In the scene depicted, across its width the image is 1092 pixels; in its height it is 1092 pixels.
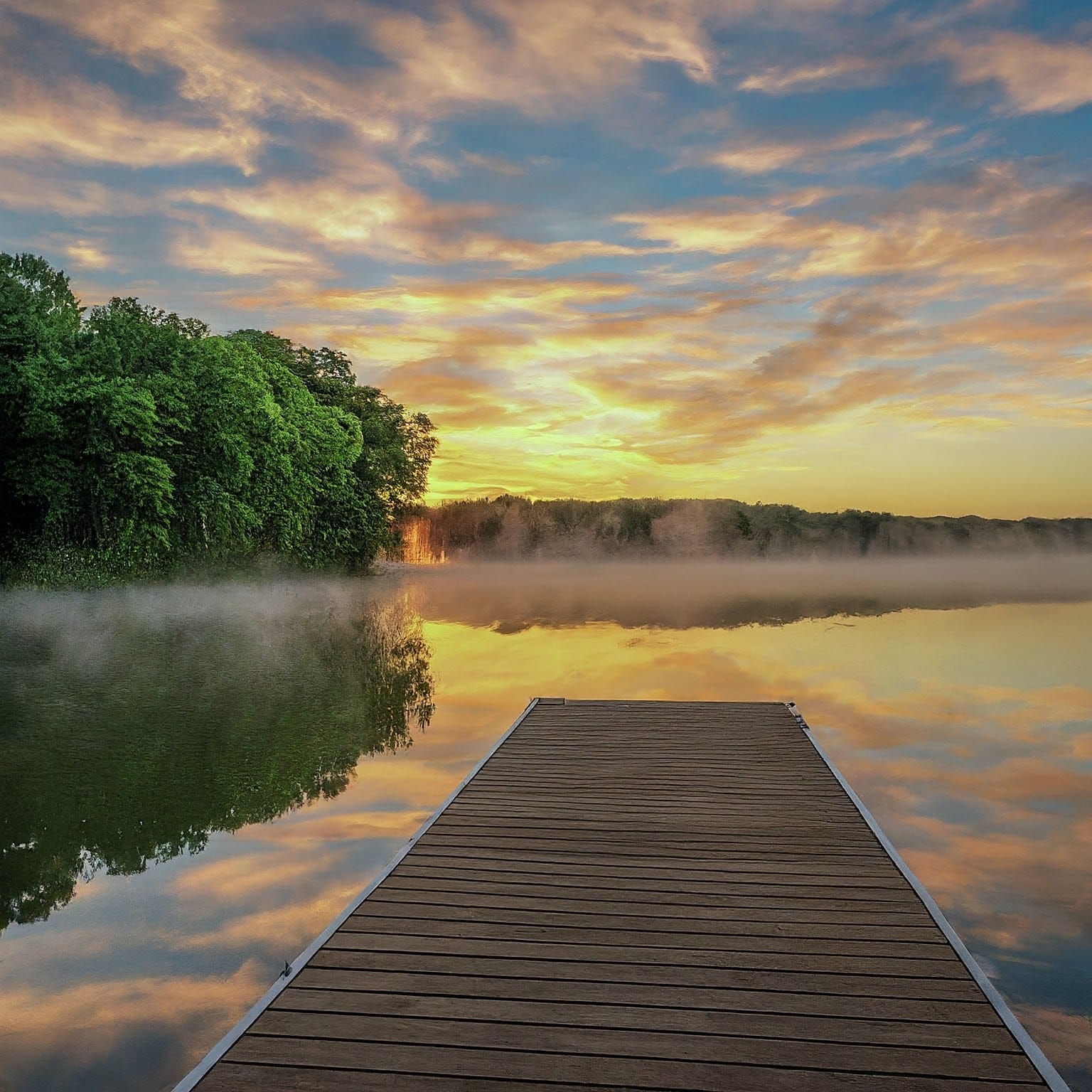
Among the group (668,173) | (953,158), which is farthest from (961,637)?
(668,173)

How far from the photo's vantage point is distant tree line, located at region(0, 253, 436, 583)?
25.7m

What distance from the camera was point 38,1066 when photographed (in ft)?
13.5

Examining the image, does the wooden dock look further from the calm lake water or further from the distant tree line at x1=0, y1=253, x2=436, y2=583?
the distant tree line at x1=0, y1=253, x2=436, y2=583

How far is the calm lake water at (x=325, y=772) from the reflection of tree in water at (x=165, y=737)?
46 millimetres

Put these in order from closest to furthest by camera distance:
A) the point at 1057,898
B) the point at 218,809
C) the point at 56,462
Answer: the point at 1057,898, the point at 218,809, the point at 56,462

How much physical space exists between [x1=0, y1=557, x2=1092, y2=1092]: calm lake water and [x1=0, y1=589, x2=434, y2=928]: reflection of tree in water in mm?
46

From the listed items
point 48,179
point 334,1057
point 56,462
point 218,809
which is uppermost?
point 48,179

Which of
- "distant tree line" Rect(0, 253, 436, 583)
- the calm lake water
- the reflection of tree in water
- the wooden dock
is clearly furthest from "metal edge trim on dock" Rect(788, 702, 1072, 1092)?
"distant tree line" Rect(0, 253, 436, 583)

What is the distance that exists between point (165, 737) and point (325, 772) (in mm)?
2602

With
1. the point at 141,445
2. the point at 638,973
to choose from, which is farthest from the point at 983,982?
the point at 141,445

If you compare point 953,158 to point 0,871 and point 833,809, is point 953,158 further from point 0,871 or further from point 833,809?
point 0,871

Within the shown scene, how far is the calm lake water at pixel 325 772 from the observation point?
16.1 feet

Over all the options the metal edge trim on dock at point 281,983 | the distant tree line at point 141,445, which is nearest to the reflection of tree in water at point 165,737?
the metal edge trim on dock at point 281,983

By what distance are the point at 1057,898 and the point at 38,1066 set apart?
20.7 ft
